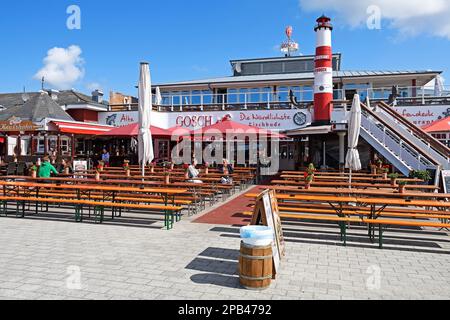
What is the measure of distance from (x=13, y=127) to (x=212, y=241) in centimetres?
1246

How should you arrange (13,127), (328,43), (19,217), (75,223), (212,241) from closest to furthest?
(212,241), (75,223), (19,217), (13,127), (328,43)

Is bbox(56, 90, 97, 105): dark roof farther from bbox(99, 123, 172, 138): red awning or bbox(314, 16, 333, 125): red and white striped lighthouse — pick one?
bbox(314, 16, 333, 125): red and white striped lighthouse

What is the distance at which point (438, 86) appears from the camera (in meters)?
21.4

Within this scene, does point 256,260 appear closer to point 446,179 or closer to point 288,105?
point 446,179

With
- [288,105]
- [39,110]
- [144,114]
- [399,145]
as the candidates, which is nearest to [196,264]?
[144,114]

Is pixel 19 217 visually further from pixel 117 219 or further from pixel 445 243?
pixel 445 243

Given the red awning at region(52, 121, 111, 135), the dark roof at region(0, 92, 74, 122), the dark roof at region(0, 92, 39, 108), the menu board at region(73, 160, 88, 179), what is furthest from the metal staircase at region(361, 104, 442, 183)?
the dark roof at region(0, 92, 39, 108)

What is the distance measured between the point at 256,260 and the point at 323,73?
16.4 meters

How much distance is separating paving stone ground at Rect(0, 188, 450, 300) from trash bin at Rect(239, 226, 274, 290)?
0.47ft

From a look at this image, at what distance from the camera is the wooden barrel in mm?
4715

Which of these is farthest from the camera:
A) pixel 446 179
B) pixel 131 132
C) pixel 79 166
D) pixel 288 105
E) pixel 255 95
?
pixel 255 95

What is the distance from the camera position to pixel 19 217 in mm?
9523
